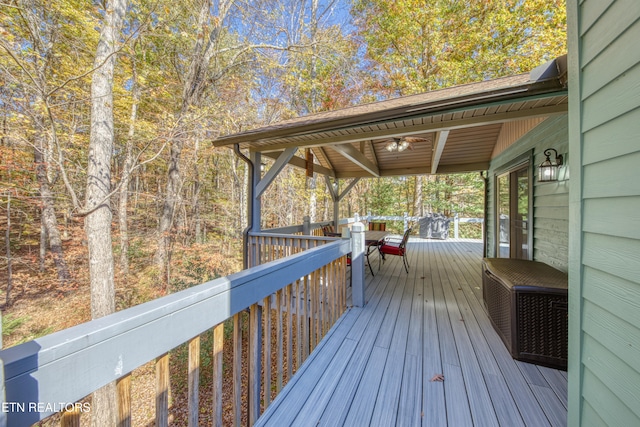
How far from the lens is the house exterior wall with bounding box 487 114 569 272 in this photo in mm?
2587

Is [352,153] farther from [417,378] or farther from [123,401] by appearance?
[123,401]

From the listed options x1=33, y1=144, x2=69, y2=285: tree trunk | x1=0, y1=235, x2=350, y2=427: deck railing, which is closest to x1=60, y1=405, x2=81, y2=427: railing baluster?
x1=0, y1=235, x2=350, y2=427: deck railing

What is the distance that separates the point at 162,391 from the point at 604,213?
1959mm

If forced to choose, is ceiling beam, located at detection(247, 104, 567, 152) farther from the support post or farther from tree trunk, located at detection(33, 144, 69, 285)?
tree trunk, located at detection(33, 144, 69, 285)

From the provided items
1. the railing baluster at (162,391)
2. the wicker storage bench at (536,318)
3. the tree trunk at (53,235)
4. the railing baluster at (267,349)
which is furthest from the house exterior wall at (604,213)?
the tree trunk at (53,235)

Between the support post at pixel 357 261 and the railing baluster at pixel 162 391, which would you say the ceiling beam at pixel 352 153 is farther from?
the railing baluster at pixel 162 391

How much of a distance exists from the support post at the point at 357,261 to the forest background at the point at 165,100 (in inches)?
187

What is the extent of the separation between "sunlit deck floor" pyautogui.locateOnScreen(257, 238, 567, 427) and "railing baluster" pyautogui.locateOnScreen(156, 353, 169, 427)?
0.74 m

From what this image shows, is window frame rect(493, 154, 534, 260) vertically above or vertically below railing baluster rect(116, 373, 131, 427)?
above

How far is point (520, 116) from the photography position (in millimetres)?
2693

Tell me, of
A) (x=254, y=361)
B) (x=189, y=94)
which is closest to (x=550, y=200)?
(x=254, y=361)

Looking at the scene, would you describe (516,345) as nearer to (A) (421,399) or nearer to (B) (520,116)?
(A) (421,399)

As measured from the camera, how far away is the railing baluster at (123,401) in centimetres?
81

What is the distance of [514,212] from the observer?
14.0 feet
